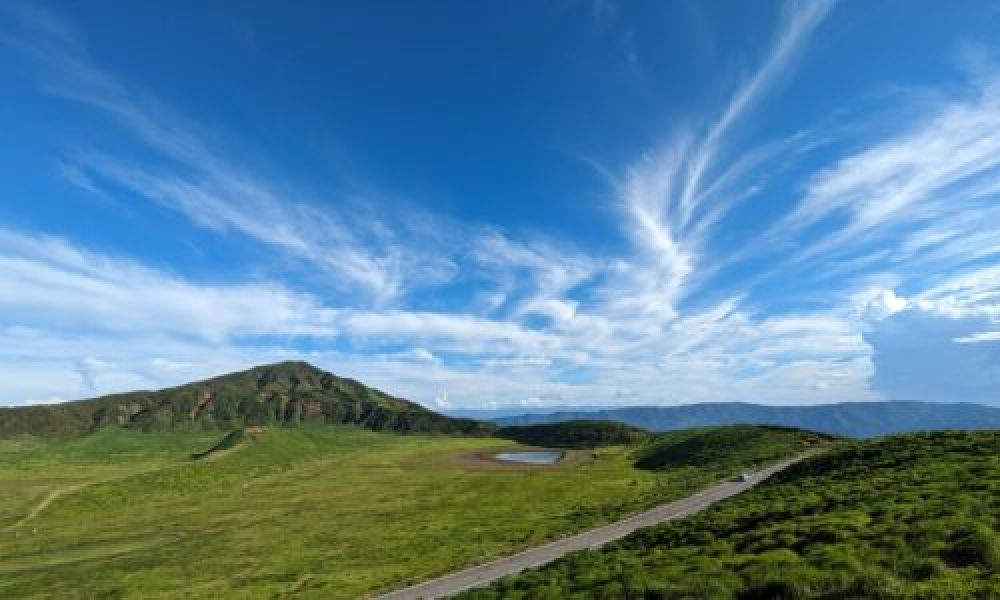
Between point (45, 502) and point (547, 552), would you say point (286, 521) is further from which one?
point (45, 502)

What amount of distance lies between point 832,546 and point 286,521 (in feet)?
279

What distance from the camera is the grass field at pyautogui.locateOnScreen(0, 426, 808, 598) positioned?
57594mm

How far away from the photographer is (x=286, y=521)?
298 ft

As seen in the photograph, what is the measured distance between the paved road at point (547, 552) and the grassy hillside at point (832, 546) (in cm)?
627

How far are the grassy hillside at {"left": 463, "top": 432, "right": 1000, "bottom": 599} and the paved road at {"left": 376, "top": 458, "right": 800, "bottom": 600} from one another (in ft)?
20.6

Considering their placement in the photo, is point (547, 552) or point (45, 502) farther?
point (45, 502)

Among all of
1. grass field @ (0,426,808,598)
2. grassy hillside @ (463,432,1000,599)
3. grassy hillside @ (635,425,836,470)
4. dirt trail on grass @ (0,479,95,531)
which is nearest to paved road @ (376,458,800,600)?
grass field @ (0,426,808,598)

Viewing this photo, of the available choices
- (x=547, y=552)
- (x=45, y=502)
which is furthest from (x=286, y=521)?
(x=45, y=502)

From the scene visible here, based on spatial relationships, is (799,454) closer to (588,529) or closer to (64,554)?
(588,529)

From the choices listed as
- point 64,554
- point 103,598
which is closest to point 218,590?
point 103,598


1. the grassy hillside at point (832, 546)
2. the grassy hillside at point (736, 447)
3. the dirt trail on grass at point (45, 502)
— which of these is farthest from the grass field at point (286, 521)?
the grassy hillside at point (832, 546)

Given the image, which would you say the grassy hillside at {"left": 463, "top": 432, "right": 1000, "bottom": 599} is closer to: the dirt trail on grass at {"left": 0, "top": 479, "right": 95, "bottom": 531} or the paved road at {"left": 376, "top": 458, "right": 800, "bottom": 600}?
the paved road at {"left": 376, "top": 458, "right": 800, "bottom": 600}

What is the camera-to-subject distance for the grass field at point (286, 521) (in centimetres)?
5759

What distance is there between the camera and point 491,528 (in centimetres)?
6981
